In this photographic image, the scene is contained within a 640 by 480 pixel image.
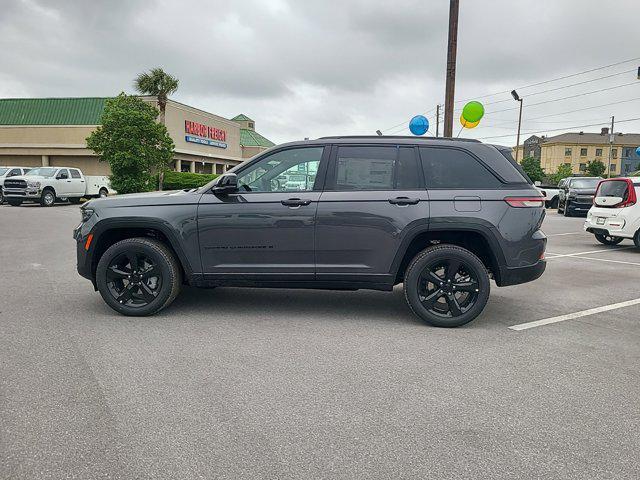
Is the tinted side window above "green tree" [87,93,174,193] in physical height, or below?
below

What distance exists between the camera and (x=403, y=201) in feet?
16.4

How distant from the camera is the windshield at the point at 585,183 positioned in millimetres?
22327

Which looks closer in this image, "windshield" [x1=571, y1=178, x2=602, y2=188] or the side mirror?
the side mirror

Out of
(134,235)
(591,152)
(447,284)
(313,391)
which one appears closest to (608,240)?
(447,284)

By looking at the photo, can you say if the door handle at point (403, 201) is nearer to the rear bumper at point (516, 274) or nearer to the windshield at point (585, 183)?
the rear bumper at point (516, 274)

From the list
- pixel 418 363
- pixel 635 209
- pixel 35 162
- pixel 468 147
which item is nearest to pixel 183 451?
pixel 418 363

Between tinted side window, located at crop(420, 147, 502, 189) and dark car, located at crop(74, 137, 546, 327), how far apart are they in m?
0.01

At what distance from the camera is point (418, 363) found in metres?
4.01

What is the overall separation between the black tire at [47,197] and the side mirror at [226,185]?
23.5 m

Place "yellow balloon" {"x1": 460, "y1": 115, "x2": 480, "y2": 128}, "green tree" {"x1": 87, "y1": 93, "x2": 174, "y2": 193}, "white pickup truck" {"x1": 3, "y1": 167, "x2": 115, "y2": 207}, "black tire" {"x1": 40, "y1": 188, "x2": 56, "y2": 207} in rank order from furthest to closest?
1. "green tree" {"x1": 87, "y1": 93, "x2": 174, "y2": 193}
2. "black tire" {"x1": 40, "y1": 188, "x2": 56, "y2": 207}
3. "white pickup truck" {"x1": 3, "y1": 167, "x2": 115, "y2": 207}
4. "yellow balloon" {"x1": 460, "y1": 115, "x2": 480, "y2": 128}

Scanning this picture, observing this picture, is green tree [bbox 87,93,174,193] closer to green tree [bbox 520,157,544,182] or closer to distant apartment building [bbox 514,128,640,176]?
green tree [bbox 520,157,544,182]

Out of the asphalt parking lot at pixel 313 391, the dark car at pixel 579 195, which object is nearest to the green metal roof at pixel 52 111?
the dark car at pixel 579 195

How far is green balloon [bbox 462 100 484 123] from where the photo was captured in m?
13.6

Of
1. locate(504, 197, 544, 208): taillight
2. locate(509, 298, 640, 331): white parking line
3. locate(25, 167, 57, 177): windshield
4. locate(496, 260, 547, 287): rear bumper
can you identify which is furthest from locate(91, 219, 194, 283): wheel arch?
locate(25, 167, 57, 177): windshield
